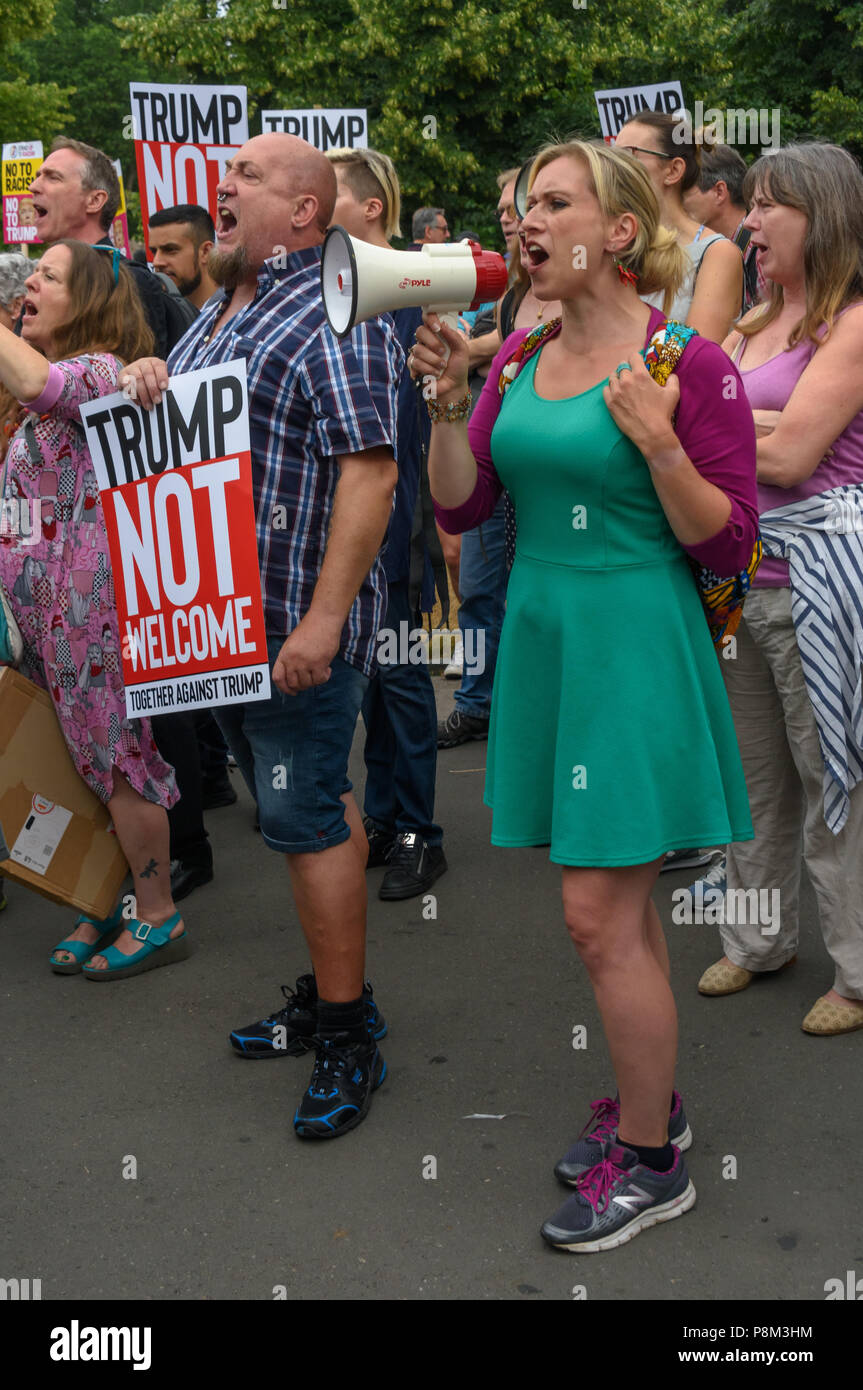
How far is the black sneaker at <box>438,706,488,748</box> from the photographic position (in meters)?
6.33

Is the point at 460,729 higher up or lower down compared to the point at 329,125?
lower down

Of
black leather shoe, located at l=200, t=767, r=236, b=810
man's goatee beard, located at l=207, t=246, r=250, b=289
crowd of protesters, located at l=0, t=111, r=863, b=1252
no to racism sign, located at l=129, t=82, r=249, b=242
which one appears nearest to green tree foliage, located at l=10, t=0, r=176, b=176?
no to racism sign, located at l=129, t=82, r=249, b=242

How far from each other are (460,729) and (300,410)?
3.38m

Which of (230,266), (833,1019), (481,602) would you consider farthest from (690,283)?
(481,602)

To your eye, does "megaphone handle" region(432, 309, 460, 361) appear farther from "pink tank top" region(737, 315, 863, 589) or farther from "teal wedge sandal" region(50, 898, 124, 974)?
"teal wedge sandal" region(50, 898, 124, 974)

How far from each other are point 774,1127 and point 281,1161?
1055 mm

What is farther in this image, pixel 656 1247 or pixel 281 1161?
pixel 281 1161

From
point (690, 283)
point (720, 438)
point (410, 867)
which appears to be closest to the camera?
point (720, 438)

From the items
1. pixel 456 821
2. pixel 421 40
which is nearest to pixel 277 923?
pixel 456 821

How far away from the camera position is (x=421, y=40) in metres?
24.1

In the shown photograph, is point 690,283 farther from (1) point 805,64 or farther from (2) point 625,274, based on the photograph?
(1) point 805,64

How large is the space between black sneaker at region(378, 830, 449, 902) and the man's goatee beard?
2.06m

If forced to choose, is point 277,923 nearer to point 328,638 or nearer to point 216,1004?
point 216,1004

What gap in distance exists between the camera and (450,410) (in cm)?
276
